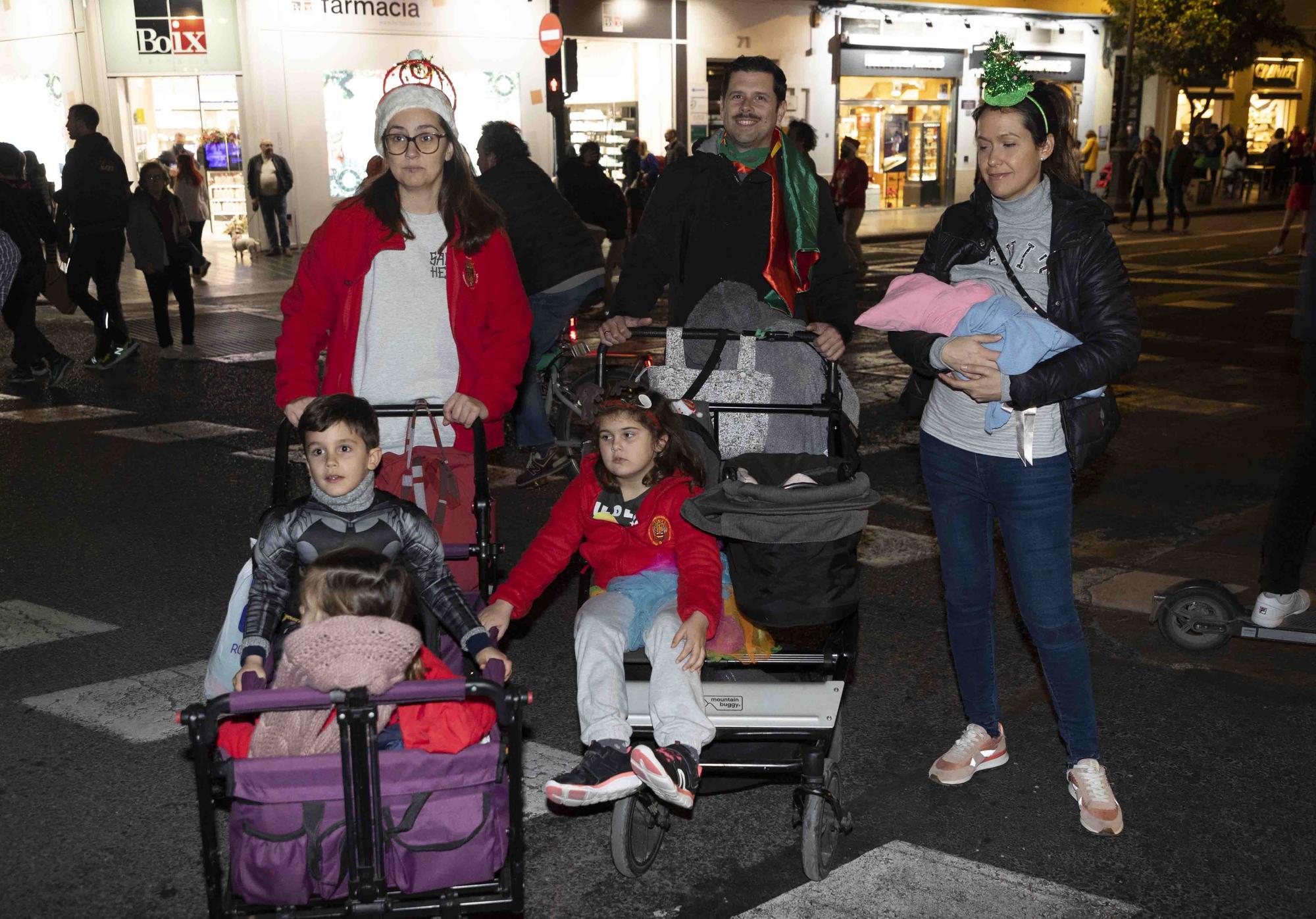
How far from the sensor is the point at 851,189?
816 inches

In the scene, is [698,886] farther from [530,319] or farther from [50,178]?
[50,178]

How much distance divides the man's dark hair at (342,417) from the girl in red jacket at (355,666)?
1.60 ft

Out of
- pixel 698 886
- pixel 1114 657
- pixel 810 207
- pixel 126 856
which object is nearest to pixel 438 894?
pixel 698 886

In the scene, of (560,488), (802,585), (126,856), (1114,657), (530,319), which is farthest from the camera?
(560,488)

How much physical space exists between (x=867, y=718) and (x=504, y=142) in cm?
528

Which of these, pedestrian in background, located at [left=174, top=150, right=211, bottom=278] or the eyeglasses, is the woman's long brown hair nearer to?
the eyeglasses

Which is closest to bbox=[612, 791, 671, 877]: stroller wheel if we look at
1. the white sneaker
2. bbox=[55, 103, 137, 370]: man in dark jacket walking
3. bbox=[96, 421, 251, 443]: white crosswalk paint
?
the white sneaker

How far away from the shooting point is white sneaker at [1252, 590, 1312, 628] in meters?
5.27

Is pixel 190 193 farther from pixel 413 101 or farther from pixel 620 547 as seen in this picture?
pixel 620 547

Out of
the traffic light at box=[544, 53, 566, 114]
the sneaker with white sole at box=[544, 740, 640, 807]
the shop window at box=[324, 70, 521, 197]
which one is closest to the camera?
the sneaker with white sole at box=[544, 740, 640, 807]

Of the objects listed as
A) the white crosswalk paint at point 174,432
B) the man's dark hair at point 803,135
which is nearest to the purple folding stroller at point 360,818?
the white crosswalk paint at point 174,432

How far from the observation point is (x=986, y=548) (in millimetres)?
4074

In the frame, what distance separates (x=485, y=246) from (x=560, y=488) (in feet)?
13.3

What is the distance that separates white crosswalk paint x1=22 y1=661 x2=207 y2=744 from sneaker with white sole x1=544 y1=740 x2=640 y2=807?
6.44 ft
